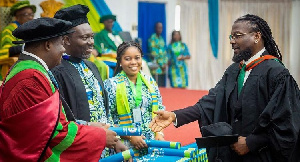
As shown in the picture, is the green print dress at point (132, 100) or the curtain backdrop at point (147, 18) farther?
the curtain backdrop at point (147, 18)

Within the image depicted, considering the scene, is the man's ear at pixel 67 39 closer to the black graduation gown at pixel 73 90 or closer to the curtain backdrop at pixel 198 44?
the black graduation gown at pixel 73 90

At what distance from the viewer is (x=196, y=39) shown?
14.7 m

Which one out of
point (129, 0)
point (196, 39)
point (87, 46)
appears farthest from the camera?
point (196, 39)

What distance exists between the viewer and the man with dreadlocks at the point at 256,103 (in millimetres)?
2877

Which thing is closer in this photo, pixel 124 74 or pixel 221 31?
pixel 124 74

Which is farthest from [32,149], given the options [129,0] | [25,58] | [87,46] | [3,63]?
[129,0]

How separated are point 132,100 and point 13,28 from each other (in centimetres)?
Answer: 329

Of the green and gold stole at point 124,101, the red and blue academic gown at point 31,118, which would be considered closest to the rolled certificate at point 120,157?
the green and gold stole at point 124,101

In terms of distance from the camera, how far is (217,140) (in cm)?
296

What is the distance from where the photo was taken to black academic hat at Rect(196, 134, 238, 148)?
293 centimetres

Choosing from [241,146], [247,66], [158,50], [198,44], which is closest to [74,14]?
[247,66]

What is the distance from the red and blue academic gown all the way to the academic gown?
3.55 ft

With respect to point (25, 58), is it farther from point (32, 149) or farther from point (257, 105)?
point (257, 105)

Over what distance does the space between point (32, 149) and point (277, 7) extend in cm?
1396
